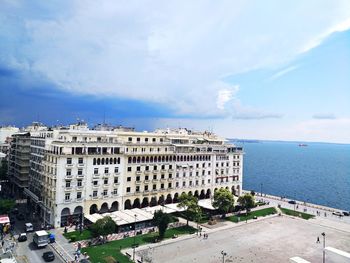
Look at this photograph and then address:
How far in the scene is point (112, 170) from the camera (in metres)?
78.8

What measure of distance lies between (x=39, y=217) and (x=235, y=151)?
6382cm

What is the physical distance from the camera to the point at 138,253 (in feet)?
188

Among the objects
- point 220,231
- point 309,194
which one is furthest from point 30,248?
point 309,194

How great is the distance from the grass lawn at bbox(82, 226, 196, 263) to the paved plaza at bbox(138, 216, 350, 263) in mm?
3647

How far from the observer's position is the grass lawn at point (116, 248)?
2138 inches

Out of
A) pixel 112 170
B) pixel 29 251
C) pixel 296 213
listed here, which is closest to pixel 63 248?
pixel 29 251

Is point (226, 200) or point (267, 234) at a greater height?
point (226, 200)

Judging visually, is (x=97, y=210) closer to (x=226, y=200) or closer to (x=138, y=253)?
(x=138, y=253)

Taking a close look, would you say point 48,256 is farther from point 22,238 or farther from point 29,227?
point 29,227

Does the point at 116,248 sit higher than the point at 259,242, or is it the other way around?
the point at 259,242

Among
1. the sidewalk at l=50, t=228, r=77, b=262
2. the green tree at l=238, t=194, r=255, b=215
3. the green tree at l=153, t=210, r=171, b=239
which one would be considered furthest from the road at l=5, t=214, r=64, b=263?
the green tree at l=238, t=194, r=255, b=215

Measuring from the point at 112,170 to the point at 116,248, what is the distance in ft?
76.3

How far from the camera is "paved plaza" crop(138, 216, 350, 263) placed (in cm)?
5694

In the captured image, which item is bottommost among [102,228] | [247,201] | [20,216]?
[20,216]
